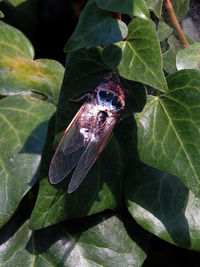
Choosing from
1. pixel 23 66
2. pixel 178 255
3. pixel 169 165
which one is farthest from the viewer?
pixel 178 255

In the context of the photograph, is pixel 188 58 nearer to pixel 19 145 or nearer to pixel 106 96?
pixel 106 96

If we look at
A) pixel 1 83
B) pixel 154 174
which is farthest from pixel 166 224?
pixel 1 83

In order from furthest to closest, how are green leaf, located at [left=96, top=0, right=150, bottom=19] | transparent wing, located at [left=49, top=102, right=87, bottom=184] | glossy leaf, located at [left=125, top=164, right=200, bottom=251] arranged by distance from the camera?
glossy leaf, located at [left=125, top=164, right=200, bottom=251]
transparent wing, located at [left=49, top=102, right=87, bottom=184]
green leaf, located at [left=96, top=0, right=150, bottom=19]

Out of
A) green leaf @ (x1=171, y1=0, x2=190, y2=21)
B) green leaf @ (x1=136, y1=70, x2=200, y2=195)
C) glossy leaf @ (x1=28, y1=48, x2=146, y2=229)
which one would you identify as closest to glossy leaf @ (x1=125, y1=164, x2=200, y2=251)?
glossy leaf @ (x1=28, y1=48, x2=146, y2=229)

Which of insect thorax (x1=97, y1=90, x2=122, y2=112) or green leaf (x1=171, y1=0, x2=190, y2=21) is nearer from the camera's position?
insect thorax (x1=97, y1=90, x2=122, y2=112)

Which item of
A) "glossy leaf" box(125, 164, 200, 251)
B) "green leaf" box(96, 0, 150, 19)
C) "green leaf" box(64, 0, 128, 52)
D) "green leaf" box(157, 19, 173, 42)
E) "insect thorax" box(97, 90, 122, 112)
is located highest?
"green leaf" box(96, 0, 150, 19)

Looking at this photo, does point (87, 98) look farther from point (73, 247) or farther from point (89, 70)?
point (73, 247)

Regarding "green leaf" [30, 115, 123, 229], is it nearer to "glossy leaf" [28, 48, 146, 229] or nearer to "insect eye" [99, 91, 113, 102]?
"glossy leaf" [28, 48, 146, 229]
